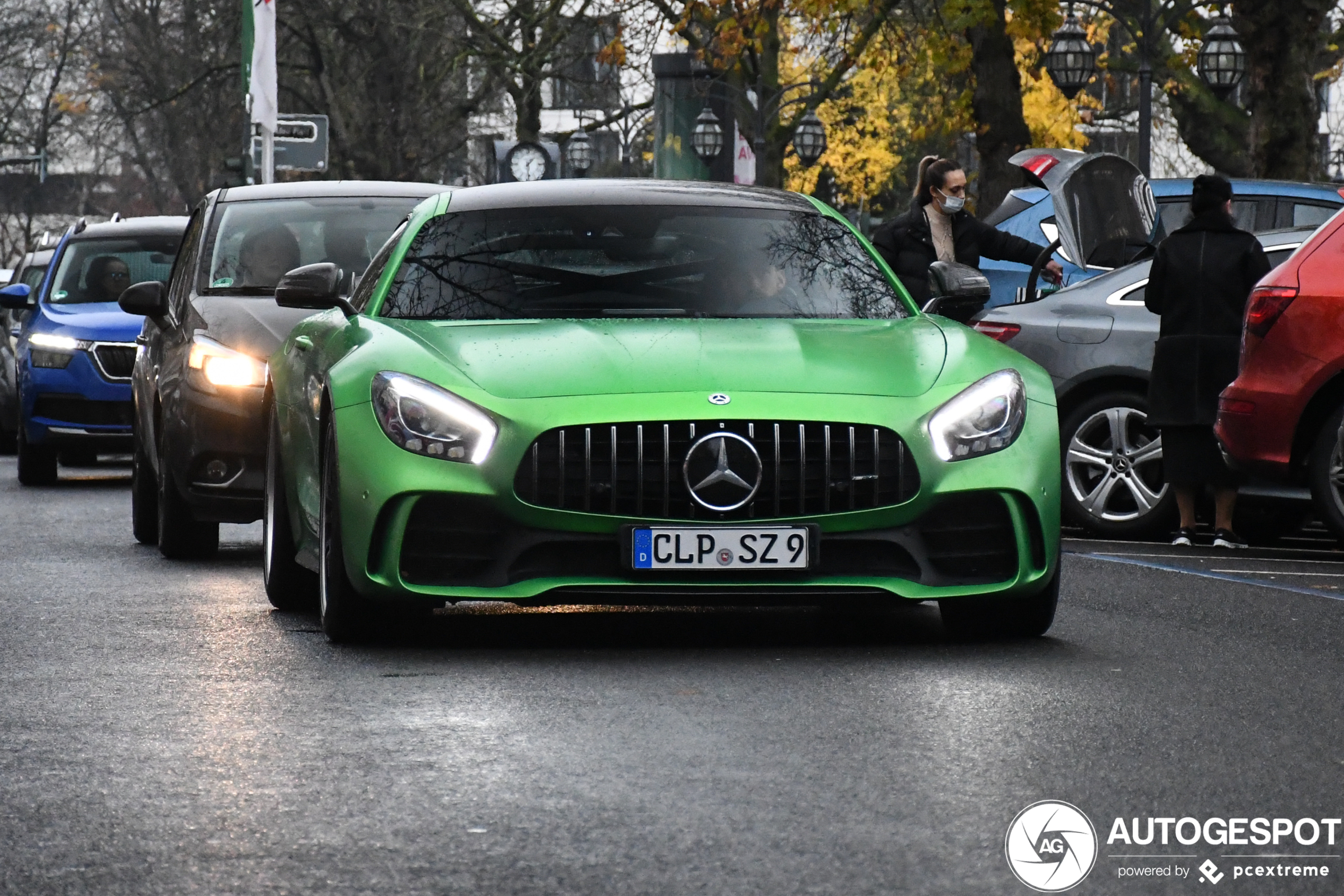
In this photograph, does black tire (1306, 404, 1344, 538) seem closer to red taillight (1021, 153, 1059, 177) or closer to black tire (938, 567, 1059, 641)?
red taillight (1021, 153, 1059, 177)

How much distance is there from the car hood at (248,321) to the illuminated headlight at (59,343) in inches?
245

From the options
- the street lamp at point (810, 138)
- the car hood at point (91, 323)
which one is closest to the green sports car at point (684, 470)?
the car hood at point (91, 323)

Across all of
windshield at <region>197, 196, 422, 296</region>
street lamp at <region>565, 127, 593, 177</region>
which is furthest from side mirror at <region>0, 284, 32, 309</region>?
street lamp at <region>565, 127, 593, 177</region>

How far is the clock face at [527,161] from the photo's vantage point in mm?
39219

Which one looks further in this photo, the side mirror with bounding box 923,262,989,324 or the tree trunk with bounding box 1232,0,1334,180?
the tree trunk with bounding box 1232,0,1334,180

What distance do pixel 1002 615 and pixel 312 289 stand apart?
8.25 feet

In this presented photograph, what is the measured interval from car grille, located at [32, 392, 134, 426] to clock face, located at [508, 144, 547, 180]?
21465 mm

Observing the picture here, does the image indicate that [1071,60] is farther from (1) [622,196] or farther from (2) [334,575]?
(2) [334,575]

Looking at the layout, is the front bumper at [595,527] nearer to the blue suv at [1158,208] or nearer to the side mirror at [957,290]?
the side mirror at [957,290]

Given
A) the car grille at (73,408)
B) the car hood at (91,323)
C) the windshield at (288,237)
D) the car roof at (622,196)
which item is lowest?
the car grille at (73,408)

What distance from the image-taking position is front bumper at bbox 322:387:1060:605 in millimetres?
7500

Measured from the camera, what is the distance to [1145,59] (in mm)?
26703

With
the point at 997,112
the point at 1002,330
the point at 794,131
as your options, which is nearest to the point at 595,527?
the point at 1002,330

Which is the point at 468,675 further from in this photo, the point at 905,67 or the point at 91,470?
the point at 905,67
